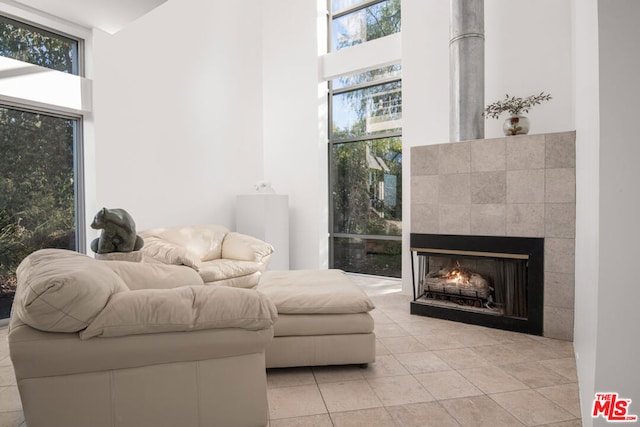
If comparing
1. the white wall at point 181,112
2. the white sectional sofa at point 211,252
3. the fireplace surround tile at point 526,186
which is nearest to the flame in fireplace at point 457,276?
the fireplace surround tile at point 526,186

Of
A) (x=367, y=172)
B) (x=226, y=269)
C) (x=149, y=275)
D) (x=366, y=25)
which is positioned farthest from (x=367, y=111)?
(x=149, y=275)

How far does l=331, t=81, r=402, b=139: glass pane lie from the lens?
5.29 metres

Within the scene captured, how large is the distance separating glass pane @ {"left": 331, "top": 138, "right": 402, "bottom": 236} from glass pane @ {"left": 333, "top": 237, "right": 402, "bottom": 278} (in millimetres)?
156

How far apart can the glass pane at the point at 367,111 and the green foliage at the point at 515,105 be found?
1.66 m

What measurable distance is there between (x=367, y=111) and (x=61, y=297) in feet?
15.9

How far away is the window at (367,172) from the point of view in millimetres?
5316

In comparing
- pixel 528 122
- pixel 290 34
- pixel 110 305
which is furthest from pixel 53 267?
pixel 290 34

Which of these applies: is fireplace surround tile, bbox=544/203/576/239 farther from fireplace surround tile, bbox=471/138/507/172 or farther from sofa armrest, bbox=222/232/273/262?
sofa armrest, bbox=222/232/273/262

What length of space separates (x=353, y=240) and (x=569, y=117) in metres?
3.22

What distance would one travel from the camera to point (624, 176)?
3.80ft

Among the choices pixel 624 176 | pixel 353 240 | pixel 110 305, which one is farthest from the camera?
pixel 353 240

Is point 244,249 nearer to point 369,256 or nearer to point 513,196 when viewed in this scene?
point 369,256

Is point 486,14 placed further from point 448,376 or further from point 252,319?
point 252,319

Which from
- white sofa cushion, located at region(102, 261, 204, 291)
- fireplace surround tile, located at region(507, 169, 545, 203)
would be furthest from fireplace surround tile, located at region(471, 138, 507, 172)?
white sofa cushion, located at region(102, 261, 204, 291)
